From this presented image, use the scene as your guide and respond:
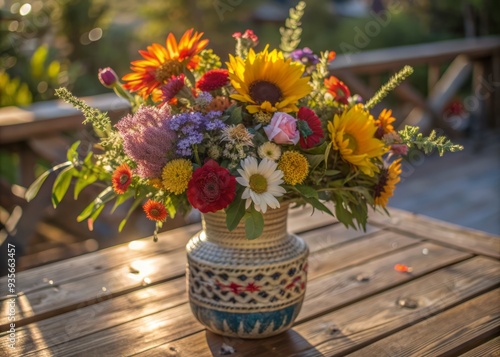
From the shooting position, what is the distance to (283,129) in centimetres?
96

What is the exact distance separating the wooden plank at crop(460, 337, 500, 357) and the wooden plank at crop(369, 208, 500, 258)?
413mm

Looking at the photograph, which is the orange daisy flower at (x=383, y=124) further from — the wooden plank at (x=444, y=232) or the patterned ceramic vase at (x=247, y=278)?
the wooden plank at (x=444, y=232)

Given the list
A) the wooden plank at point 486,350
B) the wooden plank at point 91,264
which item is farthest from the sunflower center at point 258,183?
the wooden plank at point 91,264

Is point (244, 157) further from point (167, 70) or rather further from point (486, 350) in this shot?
point (486, 350)

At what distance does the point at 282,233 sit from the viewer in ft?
3.67

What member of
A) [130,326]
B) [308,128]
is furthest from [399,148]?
[130,326]

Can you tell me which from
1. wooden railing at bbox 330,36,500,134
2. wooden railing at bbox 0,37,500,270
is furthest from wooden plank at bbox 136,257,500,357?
wooden railing at bbox 330,36,500,134

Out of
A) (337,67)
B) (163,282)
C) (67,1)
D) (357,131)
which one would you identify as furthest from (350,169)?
(67,1)

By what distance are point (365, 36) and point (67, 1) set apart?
3235 millimetres

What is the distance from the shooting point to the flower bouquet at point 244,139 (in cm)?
96

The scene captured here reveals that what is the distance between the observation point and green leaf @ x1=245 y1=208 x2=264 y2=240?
100 centimetres

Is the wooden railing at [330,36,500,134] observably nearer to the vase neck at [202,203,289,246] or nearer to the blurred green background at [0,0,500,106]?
the blurred green background at [0,0,500,106]

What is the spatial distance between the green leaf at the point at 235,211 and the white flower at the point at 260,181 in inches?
1.3

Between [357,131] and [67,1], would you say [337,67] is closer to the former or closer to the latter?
[357,131]
